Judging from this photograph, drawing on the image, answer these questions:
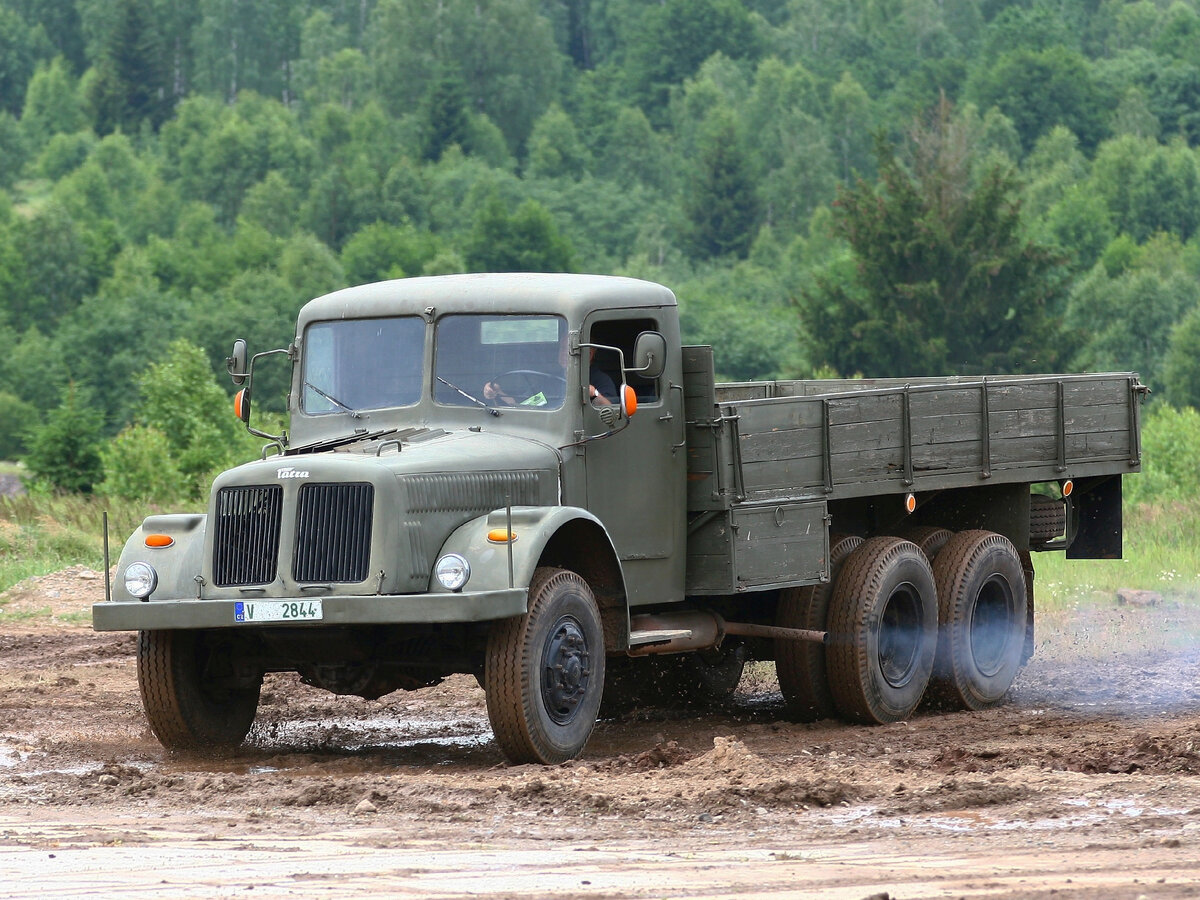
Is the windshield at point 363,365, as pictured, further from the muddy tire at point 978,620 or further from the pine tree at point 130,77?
the pine tree at point 130,77

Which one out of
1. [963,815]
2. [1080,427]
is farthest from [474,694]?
[963,815]

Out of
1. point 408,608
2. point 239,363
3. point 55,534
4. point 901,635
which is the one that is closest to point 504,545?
point 408,608

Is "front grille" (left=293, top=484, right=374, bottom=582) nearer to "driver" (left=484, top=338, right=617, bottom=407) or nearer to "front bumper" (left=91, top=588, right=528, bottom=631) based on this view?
"front bumper" (left=91, top=588, right=528, bottom=631)

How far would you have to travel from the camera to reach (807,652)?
11664 mm

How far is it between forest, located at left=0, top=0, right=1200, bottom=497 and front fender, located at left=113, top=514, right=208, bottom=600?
43.6 meters

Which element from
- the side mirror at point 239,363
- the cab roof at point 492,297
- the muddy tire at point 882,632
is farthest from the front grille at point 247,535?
the muddy tire at point 882,632

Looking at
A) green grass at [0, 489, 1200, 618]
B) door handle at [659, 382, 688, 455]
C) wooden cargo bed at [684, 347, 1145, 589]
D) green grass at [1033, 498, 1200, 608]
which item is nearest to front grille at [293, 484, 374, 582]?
door handle at [659, 382, 688, 455]

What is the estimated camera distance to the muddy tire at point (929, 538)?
1266 centimetres

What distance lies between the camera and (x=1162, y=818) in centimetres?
759

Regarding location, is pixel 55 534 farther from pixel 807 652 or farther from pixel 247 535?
pixel 247 535

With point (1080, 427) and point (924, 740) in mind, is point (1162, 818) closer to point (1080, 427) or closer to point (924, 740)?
point (924, 740)

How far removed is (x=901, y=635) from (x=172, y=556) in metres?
4.49

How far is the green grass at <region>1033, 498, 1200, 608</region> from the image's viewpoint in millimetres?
17297

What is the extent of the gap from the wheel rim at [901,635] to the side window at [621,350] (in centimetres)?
222
